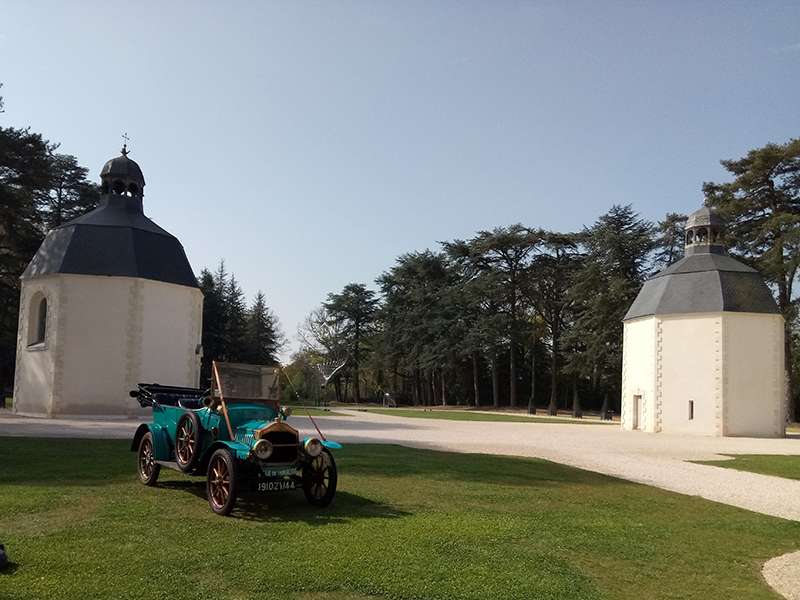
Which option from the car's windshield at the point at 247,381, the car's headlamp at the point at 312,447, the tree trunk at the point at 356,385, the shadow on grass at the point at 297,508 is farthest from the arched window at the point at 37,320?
the tree trunk at the point at 356,385

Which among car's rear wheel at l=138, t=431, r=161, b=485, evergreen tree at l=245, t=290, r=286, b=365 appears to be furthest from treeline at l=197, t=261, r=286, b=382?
car's rear wheel at l=138, t=431, r=161, b=485

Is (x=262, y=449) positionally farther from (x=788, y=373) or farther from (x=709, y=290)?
(x=788, y=373)

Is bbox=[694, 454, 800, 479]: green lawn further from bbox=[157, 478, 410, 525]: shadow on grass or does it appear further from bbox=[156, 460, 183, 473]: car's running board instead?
bbox=[156, 460, 183, 473]: car's running board

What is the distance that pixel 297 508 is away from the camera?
813 cm

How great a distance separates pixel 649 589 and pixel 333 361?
6045cm

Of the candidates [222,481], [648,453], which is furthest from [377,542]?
[648,453]

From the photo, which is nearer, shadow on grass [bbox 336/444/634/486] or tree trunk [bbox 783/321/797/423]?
shadow on grass [bbox 336/444/634/486]

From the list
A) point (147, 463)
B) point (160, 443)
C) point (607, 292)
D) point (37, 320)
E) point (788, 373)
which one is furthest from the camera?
point (607, 292)

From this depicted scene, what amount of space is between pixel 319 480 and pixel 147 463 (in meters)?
2.97

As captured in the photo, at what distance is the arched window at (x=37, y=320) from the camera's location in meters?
26.5

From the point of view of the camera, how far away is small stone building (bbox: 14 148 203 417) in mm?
25000

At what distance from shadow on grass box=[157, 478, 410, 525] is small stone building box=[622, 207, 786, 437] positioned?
24123 mm

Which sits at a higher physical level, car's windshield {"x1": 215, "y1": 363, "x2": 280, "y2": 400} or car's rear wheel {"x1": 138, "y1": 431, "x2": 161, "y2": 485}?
car's windshield {"x1": 215, "y1": 363, "x2": 280, "y2": 400}

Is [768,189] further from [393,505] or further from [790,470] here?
[393,505]
